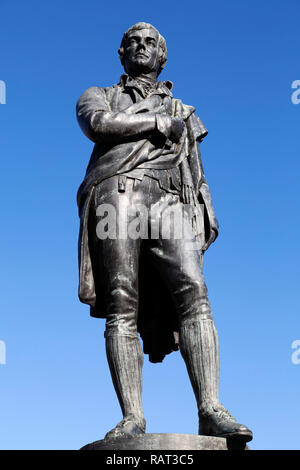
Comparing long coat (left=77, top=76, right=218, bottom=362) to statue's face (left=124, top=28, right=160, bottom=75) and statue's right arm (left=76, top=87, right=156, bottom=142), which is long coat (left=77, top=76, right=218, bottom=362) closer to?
statue's right arm (left=76, top=87, right=156, bottom=142)

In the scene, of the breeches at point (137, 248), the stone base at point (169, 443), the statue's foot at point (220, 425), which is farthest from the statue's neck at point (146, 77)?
the stone base at point (169, 443)

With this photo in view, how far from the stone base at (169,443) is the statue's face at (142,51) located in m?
4.19

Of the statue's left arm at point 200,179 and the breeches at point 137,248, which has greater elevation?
the statue's left arm at point 200,179

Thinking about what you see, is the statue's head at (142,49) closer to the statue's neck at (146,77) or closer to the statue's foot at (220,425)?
the statue's neck at (146,77)

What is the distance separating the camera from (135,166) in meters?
8.88

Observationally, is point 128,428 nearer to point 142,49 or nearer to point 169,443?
point 169,443

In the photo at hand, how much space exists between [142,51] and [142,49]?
0.08 ft

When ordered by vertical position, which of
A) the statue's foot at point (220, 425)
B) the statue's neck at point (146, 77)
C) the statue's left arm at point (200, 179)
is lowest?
the statue's foot at point (220, 425)

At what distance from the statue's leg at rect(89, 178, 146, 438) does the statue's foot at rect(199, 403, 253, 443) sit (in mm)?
589

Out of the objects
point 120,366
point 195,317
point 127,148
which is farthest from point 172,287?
point 127,148

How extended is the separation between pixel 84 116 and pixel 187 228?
166cm

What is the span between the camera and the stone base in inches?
292

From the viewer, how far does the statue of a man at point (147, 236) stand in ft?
26.9
